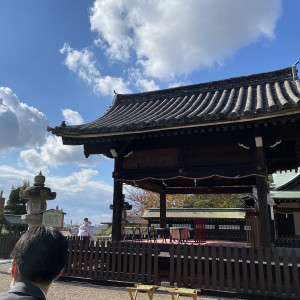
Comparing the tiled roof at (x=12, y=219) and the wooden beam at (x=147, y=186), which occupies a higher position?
the wooden beam at (x=147, y=186)

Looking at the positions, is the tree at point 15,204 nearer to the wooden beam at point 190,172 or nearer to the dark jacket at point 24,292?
the wooden beam at point 190,172

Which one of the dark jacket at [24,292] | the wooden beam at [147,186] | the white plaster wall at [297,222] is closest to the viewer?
the dark jacket at [24,292]

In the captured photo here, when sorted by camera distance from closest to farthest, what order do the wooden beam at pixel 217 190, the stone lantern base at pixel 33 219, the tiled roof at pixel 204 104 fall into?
the tiled roof at pixel 204 104
the stone lantern base at pixel 33 219
the wooden beam at pixel 217 190

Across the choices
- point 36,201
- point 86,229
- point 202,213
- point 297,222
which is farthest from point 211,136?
point 202,213

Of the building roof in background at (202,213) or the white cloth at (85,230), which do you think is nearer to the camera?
the white cloth at (85,230)

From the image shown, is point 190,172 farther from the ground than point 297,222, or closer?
farther from the ground

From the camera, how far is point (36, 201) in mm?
9445

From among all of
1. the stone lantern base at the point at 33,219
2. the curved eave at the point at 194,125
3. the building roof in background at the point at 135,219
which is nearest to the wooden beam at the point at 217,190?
the stone lantern base at the point at 33,219

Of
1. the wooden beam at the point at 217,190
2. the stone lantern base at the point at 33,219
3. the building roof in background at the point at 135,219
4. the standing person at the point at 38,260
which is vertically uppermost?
the wooden beam at the point at 217,190

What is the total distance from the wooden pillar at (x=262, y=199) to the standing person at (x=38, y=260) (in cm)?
627

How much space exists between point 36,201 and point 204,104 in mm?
6887

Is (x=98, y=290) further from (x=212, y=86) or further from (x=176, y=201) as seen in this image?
(x=176, y=201)

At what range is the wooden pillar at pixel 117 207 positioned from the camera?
8.14m

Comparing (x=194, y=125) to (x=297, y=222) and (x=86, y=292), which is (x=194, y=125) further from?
(x=297, y=222)
